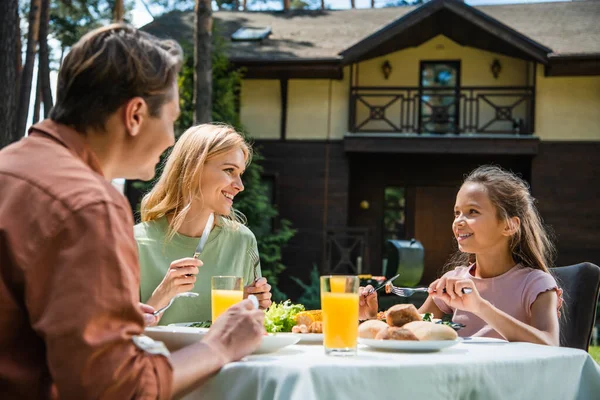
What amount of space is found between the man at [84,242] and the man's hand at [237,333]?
0.10 meters

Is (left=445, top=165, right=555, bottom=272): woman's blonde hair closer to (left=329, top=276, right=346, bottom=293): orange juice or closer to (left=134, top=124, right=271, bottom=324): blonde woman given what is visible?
(left=134, top=124, right=271, bottom=324): blonde woman

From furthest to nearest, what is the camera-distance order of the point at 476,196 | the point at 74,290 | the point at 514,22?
the point at 514,22 → the point at 476,196 → the point at 74,290

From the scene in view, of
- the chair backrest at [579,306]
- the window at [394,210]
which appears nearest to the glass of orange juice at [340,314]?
the chair backrest at [579,306]

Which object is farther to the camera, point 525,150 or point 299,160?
point 299,160

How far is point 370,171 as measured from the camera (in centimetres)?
1598

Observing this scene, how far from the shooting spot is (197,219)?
3225 millimetres

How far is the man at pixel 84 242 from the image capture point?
131 centimetres

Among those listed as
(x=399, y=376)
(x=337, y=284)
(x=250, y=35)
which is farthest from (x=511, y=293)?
(x=250, y=35)

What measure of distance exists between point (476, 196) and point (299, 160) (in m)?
12.6

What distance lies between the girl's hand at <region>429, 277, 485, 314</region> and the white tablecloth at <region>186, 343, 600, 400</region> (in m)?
0.29

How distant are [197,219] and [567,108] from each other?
13.0 m

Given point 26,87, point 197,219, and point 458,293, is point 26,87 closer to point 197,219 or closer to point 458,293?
point 197,219

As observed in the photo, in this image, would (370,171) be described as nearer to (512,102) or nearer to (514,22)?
(512,102)

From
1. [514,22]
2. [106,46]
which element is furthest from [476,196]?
[514,22]
